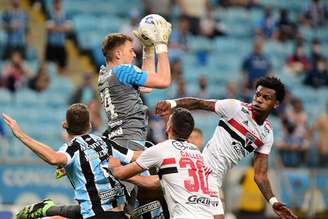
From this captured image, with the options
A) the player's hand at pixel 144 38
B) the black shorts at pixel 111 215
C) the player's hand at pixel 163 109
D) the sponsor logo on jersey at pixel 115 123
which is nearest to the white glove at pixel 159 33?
the player's hand at pixel 144 38

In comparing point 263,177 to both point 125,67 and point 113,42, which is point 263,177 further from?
point 113,42

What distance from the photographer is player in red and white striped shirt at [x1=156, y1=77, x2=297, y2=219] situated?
10.6 m

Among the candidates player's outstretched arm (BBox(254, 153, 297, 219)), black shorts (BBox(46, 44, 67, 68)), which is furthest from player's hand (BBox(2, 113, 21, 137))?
black shorts (BBox(46, 44, 67, 68))

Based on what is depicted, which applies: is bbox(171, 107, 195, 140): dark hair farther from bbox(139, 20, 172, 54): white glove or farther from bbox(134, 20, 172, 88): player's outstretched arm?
bbox(139, 20, 172, 54): white glove

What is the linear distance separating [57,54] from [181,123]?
41.8 feet

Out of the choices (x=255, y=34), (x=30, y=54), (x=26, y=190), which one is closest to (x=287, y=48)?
(x=255, y=34)

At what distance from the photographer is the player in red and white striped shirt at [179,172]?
29.8 ft

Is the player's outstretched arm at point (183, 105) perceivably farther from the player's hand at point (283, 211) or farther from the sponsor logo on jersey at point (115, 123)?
the player's hand at point (283, 211)

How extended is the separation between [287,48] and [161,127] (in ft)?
24.3

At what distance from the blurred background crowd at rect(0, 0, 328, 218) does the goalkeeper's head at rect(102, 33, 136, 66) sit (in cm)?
656

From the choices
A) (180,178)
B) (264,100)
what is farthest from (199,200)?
(264,100)

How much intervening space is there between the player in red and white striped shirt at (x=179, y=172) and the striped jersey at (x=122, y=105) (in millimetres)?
705

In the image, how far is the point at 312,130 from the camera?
20797mm

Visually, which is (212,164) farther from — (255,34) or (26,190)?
(255,34)
